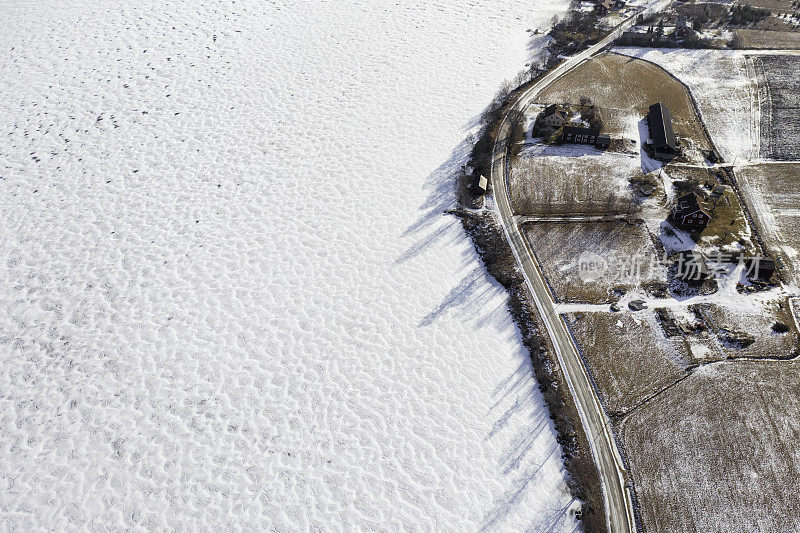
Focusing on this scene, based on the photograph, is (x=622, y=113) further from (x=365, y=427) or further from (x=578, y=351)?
(x=365, y=427)

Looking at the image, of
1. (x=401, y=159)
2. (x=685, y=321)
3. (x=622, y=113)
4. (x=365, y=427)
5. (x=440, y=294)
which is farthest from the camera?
(x=622, y=113)

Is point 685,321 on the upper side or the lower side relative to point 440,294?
lower

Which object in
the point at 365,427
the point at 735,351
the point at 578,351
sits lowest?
the point at 735,351

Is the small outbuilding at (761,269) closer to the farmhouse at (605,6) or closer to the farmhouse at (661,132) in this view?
the farmhouse at (661,132)

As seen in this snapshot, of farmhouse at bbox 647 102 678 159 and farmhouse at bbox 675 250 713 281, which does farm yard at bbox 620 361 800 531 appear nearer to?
farmhouse at bbox 675 250 713 281

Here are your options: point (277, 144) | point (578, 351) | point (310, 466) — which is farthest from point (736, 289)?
point (277, 144)

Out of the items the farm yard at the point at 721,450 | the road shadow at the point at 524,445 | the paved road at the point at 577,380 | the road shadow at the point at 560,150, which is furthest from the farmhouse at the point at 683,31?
the road shadow at the point at 524,445
